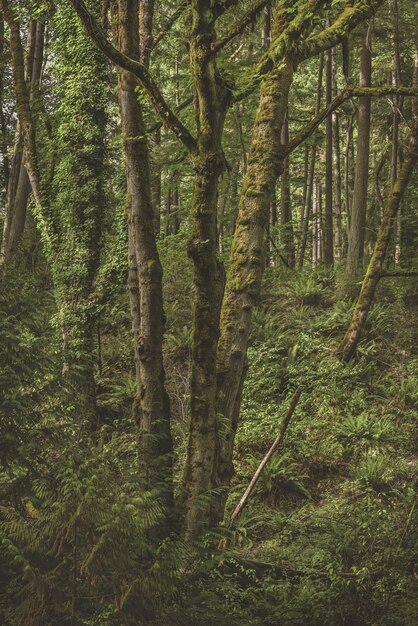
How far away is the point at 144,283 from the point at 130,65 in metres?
2.06

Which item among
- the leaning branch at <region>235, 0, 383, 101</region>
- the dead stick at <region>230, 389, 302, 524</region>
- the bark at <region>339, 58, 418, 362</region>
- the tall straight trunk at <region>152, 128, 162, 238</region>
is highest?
the leaning branch at <region>235, 0, 383, 101</region>

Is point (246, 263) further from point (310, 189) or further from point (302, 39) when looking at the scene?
point (310, 189)

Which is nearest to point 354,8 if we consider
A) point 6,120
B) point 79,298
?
point 79,298

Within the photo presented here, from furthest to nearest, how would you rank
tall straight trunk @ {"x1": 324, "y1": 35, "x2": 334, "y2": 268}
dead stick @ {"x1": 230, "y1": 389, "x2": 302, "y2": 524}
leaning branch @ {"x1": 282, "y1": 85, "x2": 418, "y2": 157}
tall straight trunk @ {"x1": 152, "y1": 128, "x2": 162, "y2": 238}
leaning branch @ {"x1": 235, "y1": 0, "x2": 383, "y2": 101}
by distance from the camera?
1. tall straight trunk @ {"x1": 324, "y1": 35, "x2": 334, "y2": 268}
2. tall straight trunk @ {"x1": 152, "y1": 128, "x2": 162, "y2": 238}
3. dead stick @ {"x1": 230, "y1": 389, "x2": 302, "y2": 524}
4. leaning branch @ {"x1": 282, "y1": 85, "x2": 418, "y2": 157}
5. leaning branch @ {"x1": 235, "y1": 0, "x2": 383, "y2": 101}

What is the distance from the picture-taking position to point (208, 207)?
497cm

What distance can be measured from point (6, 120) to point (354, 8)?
1787 cm

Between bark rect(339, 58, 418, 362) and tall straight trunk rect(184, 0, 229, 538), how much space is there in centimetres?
617

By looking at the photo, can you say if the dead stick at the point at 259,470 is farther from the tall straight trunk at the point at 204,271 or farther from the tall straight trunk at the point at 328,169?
the tall straight trunk at the point at 328,169

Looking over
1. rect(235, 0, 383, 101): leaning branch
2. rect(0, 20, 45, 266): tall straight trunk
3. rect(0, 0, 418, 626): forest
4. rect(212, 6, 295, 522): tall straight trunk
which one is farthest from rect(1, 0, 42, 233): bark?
rect(235, 0, 383, 101): leaning branch

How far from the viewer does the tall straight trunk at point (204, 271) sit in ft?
15.9

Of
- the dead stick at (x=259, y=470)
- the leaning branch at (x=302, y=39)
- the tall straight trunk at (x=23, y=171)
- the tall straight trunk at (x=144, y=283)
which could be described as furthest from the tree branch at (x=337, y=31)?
the tall straight trunk at (x=23, y=171)

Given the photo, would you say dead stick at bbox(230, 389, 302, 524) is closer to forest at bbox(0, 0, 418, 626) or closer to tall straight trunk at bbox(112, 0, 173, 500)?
forest at bbox(0, 0, 418, 626)

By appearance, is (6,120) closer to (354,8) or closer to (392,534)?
(354,8)

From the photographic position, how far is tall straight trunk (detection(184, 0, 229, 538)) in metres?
4.83
